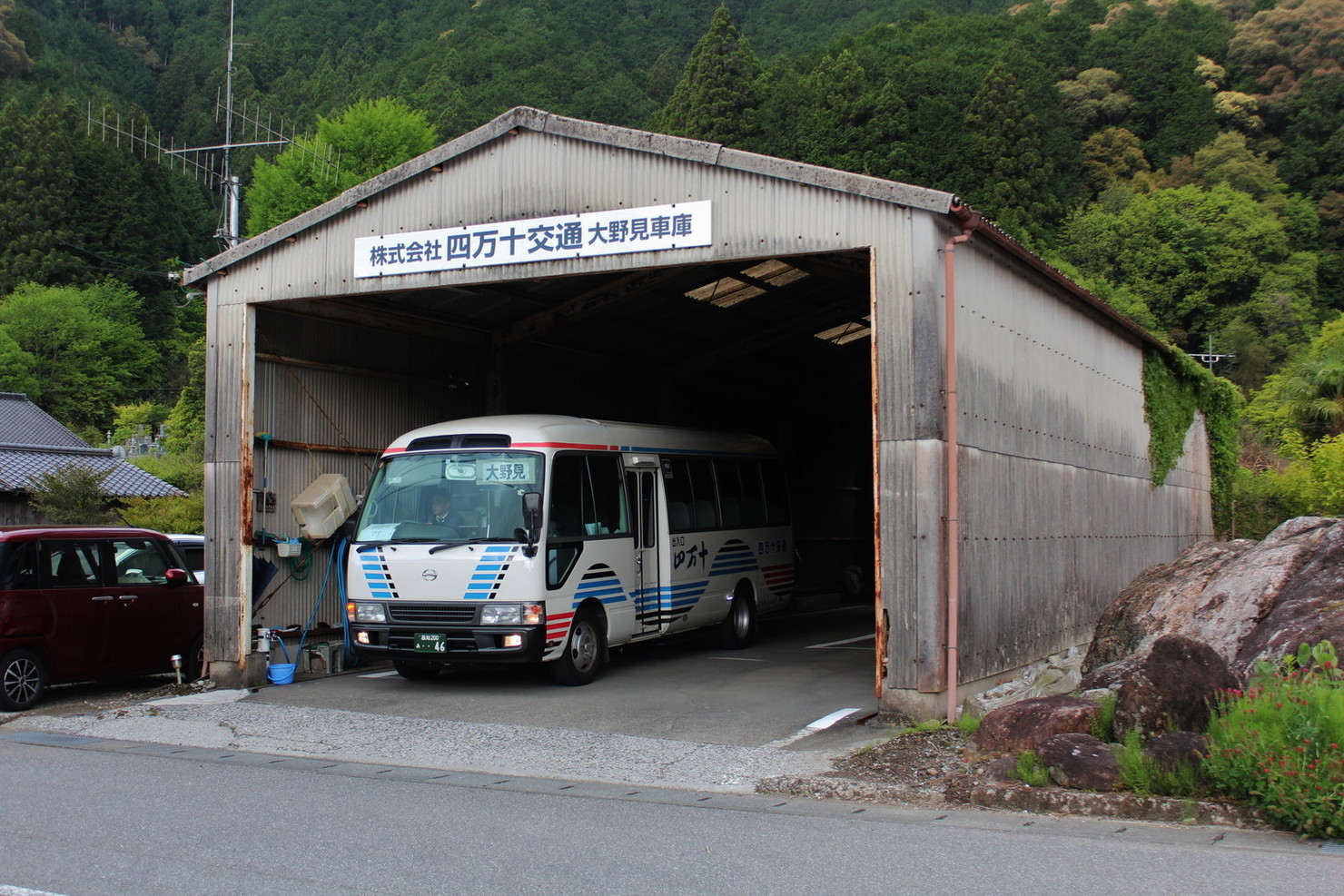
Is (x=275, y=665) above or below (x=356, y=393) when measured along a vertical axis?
below

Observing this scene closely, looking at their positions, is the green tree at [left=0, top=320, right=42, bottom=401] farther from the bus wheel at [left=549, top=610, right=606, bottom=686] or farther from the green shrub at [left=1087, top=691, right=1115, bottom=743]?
the green shrub at [left=1087, top=691, right=1115, bottom=743]

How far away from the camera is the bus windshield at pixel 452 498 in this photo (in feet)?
39.8

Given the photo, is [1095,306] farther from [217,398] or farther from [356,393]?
[217,398]

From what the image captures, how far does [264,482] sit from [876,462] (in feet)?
23.7

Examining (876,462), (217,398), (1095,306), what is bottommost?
(876,462)

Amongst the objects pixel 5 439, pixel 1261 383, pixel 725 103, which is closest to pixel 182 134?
pixel 725 103

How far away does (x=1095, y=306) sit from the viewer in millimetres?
16312

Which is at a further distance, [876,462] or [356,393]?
[356,393]

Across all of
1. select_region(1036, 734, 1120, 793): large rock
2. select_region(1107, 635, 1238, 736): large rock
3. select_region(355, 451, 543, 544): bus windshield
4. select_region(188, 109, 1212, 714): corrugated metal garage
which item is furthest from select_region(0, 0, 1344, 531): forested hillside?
select_region(1036, 734, 1120, 793): large rock

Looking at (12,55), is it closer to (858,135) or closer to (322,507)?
(858,135)

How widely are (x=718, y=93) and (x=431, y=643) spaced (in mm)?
55708

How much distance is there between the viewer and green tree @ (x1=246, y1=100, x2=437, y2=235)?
181 feet

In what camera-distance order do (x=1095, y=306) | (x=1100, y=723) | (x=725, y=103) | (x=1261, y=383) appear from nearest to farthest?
(x=1100, y=723), (x=1095, y=306), (x=1261, y=383), (x=725, y=103)

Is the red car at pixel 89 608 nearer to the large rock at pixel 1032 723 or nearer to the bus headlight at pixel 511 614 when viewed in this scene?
the bus headlight at pixel 511 614
